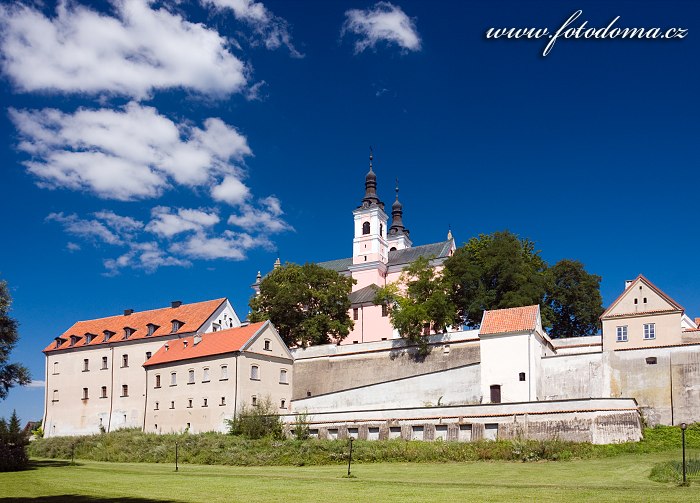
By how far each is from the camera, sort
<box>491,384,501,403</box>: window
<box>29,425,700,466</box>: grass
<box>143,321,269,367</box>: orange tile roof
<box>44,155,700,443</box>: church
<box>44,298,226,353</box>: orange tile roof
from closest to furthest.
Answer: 1. <box>29,425,700,466</box>: grass
2. <box>44,155,700,443</box>: church
3. <box>491,384,501,403</box>: window
4. <box>143,321,269,367</box>: orange tile roof
5. <box>44,298,226,353</box>: orange tile roof

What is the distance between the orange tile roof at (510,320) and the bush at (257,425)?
1418 cm

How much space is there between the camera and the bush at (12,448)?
38.8 meters

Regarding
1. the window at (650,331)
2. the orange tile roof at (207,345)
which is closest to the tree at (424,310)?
the orange tile roof at (207,345)

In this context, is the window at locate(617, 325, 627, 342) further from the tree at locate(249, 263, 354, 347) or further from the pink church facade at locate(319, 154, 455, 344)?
the pink church facade at locate(319, 154, 455, 344)

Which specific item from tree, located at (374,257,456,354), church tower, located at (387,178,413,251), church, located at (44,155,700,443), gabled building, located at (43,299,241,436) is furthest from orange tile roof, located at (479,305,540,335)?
church tower, located at (387,178,413,251)

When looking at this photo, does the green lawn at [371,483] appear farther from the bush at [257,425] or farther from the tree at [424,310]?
the tree at [424,310]

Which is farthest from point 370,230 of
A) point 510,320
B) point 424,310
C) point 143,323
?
point 510,320

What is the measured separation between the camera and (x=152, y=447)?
47625 mm

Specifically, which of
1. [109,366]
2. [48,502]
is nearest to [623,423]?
[48,502]

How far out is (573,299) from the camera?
62.0 meters

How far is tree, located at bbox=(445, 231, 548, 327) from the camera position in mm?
56188

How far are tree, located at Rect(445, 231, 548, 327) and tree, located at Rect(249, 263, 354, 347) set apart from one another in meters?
10.8

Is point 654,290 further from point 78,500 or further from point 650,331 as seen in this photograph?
point 78,500

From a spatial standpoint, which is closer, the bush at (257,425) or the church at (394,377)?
the church at (394,377)
